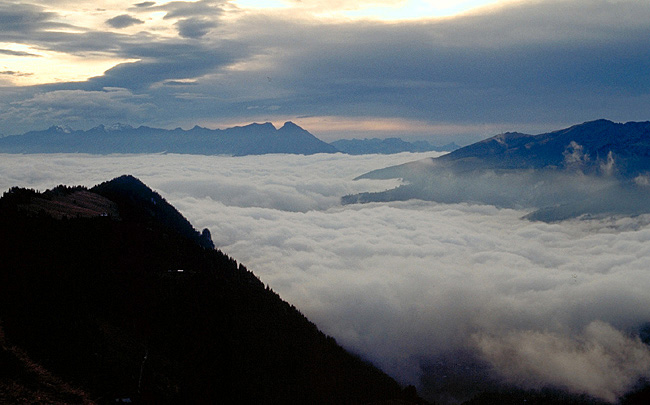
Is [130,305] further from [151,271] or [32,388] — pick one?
[32,388]

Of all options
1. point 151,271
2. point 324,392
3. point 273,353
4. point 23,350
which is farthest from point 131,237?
point 23,350

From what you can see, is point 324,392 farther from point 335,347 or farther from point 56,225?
point 56,225

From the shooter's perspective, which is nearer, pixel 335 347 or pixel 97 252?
pixel 97 252

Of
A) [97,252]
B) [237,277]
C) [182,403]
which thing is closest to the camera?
[182,403]

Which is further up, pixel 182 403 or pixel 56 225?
pixel 56 225

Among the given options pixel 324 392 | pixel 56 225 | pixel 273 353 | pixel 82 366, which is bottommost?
pixel 324 392

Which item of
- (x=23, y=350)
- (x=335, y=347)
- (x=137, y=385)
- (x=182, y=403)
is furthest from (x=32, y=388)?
(x=335, y=347)

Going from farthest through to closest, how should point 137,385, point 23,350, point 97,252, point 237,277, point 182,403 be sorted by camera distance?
point 237,277 → point 97,252 → point 182,403 → point 137,385 → point 23,350
